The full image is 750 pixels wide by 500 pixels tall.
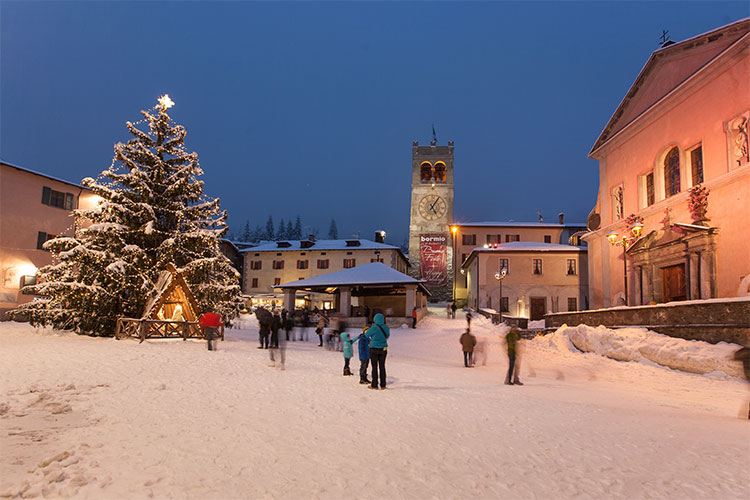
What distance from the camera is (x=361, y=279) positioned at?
32.2m

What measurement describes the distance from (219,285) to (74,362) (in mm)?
10118

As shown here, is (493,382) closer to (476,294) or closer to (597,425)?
(597,425)

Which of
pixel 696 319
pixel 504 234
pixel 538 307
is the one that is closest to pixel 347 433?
pixel 696 319

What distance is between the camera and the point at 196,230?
2088 centimetres

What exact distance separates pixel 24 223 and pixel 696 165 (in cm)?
3768

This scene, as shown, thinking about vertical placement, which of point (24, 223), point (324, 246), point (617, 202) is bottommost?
point (24, 223)

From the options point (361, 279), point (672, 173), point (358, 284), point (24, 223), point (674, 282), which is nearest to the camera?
point (674, 282)

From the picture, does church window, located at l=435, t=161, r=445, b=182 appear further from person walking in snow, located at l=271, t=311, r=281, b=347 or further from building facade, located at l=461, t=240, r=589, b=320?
person walking in snow, located at l=271, t=311, r=281, b=347

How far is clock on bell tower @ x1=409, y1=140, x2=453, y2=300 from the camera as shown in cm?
6238

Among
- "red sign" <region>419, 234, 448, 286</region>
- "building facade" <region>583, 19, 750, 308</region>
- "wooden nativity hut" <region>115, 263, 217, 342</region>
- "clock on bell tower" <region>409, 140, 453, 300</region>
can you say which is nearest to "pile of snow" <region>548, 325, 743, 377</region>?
"building facade" <region>583, 19, 750, 308</region>

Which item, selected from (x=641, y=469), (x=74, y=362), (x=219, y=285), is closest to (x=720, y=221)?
(x=641, y=469)

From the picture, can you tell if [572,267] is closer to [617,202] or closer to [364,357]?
[617,202]

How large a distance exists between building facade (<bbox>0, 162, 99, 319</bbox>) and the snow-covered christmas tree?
31.3 feet

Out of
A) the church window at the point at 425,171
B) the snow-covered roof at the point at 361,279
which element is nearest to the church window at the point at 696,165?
the snow-covered roof at the point at 361,279
